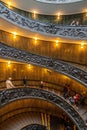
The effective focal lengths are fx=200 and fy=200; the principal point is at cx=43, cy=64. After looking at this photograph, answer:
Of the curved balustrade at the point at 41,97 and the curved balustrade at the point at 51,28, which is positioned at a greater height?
the curved balustrade at the point at 51,28

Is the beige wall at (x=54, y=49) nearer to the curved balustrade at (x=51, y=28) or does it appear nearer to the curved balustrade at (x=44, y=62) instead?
the curved balustrade at (x=51, y=28)

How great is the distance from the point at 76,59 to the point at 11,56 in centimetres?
702

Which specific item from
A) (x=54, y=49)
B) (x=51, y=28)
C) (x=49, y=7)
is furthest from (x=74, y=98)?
(x=49, y=7)

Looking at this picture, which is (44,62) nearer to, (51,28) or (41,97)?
(41,97)

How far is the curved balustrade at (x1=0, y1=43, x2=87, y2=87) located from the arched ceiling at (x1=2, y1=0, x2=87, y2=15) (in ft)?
17.9

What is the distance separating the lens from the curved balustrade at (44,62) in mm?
16125

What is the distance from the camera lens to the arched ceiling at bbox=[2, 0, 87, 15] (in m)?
19.4

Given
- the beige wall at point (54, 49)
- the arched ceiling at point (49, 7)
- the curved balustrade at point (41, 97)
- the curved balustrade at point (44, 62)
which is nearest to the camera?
the curved balustrade at point (41, 97)

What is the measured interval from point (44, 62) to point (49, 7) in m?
6.25

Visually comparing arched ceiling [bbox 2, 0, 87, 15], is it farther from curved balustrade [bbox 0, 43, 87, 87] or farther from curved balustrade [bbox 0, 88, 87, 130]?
curved balustrade [bbox 0, 88, 87, 130]

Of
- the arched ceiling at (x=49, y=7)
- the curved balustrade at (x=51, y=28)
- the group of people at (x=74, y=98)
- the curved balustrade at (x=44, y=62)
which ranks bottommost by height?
the group of people at (x=74, y=98)

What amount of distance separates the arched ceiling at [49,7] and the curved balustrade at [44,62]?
5.46 metres

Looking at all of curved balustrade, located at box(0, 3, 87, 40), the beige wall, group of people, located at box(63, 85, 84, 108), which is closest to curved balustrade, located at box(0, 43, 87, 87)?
group of people, located at box(63, 85, 84, 108)

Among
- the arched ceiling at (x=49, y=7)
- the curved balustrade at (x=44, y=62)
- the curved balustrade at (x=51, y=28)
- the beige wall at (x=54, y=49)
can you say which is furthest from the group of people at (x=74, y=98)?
the arched ceiling at (x=49, y=7)
